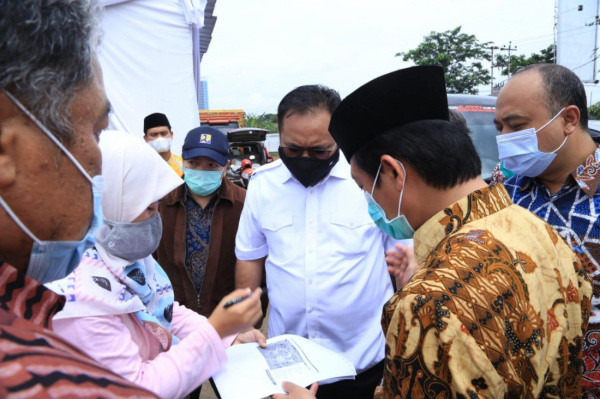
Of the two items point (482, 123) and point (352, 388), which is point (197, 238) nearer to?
point (352, 388)

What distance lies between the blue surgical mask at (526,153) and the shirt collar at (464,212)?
967 millimetres

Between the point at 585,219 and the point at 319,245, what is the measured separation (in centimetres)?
121

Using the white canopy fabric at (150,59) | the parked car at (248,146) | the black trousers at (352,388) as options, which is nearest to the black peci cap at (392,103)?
the black trousers at (352,388)

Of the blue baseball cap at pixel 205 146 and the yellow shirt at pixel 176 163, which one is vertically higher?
the blue baseball cap at pixel 205 146

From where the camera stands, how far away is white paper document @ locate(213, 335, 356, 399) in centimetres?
147

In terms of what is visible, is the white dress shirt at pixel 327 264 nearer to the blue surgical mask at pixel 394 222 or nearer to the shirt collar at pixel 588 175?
the blue surgical mask at pixel 394 222

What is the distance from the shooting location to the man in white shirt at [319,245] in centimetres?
207

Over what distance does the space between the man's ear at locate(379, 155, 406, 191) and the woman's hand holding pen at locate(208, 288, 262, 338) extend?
74 centimetres

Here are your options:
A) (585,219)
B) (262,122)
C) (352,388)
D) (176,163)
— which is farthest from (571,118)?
(262,122)

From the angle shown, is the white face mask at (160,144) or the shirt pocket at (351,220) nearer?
the shirt pocket at (351,220)

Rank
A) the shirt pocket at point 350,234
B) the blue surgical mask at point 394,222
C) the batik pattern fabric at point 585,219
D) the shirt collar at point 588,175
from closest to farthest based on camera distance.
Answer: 1. the blue surgical mask at point 394,222
2. the batik pattern fabric at point 585,219
3. the shirt collar at point 588,175
4. the shirt pocket at point 350,234

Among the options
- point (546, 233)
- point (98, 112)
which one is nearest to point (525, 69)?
point (546, 233)

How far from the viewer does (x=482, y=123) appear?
495cm

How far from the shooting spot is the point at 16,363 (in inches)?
18.8
